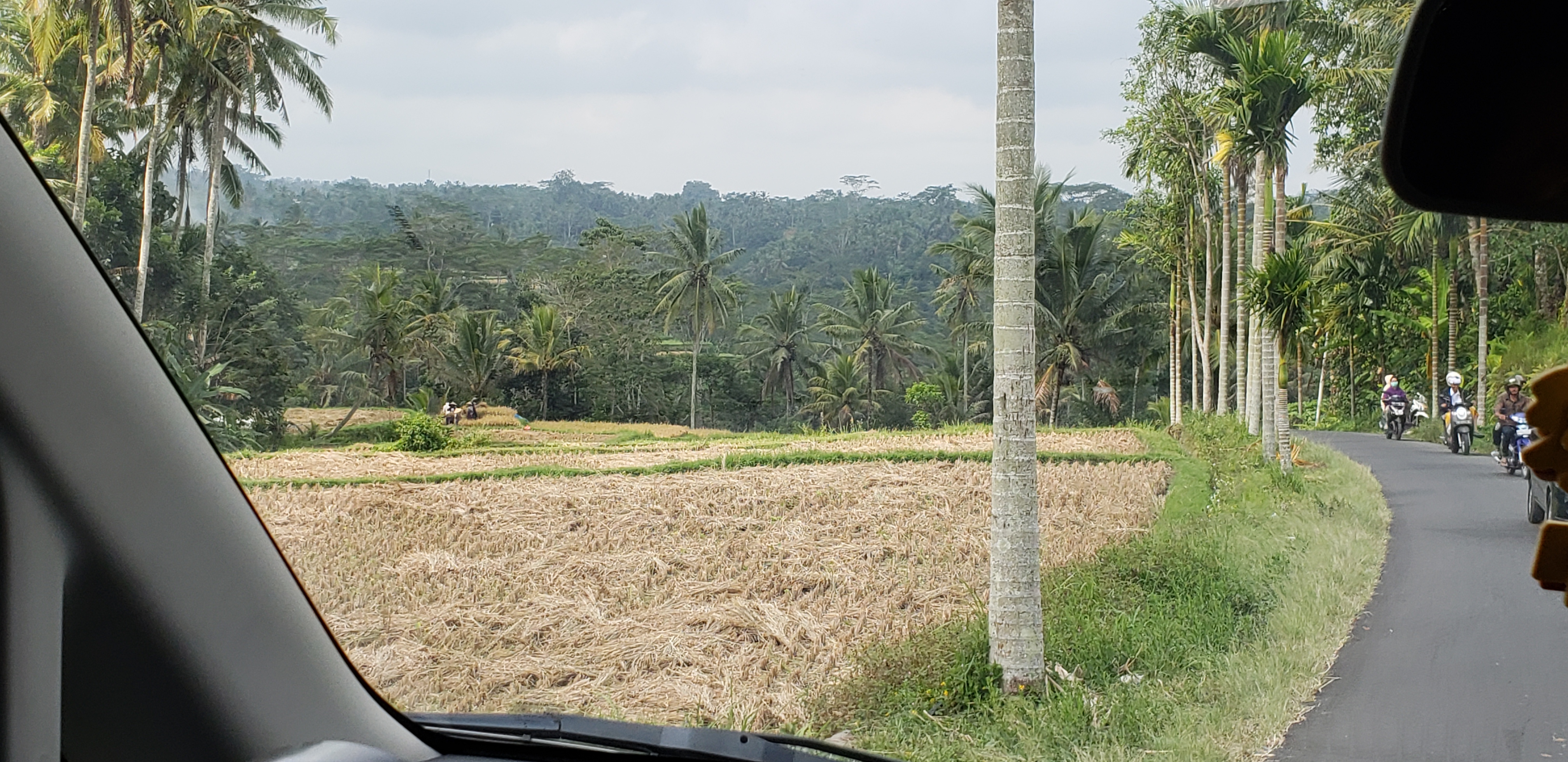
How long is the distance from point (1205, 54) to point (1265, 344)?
1.02 meters

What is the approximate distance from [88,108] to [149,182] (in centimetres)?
54

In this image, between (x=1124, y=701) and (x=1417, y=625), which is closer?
(x=1417, y=625)

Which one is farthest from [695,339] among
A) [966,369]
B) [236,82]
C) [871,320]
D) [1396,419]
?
[1396,419]

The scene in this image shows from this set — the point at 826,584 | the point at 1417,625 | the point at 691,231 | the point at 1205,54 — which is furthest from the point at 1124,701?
the point at 691,231

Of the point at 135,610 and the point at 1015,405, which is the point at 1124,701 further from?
the point at 135,610

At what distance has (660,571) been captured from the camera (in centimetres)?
365

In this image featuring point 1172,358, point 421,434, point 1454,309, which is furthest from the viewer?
point 1172,358

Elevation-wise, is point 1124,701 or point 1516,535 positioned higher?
point 1516,535

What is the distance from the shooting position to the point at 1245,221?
383 cm

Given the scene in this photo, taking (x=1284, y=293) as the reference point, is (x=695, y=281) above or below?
above

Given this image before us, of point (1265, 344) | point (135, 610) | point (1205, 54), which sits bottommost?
point (135, 610)

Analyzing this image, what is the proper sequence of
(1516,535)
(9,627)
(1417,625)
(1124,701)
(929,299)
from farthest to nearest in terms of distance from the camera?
(929,299)
(1124,701)
(1417,625)
(1516,535)
(9,627)

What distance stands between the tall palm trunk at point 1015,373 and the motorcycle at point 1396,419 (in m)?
0.85

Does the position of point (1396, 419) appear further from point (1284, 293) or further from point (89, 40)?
point (89, 40)
